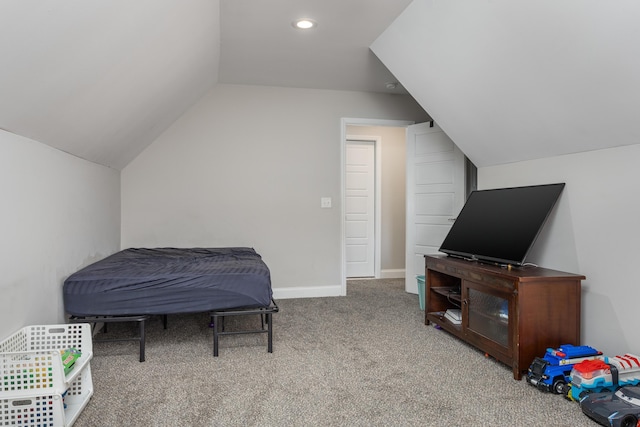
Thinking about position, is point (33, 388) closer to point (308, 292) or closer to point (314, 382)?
point (314, 382)

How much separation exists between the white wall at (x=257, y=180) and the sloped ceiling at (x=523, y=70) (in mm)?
1498

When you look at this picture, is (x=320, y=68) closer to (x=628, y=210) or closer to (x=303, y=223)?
(x=303, y=223)

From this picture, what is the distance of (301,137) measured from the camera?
4926 millimetres

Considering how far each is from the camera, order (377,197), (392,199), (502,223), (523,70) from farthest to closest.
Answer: (392,199) < (377,197) < (502,223) < (523,70)

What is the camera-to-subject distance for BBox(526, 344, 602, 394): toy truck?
7.68 ft

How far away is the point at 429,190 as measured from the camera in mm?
4797

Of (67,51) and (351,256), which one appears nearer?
(67,51)

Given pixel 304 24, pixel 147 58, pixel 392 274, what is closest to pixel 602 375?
pixel 304 24

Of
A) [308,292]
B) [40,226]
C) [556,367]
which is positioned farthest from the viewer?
[308,292]

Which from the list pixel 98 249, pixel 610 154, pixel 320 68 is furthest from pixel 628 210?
pixel 98 249

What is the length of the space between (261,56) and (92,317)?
8.49 feet

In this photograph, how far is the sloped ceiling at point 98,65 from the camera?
1.65m

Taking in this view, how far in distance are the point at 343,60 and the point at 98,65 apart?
2406 mm

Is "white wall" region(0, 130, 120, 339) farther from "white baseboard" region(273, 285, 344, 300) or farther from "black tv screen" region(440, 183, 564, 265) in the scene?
"black tv screen" region(440, 183, 564, 265)
